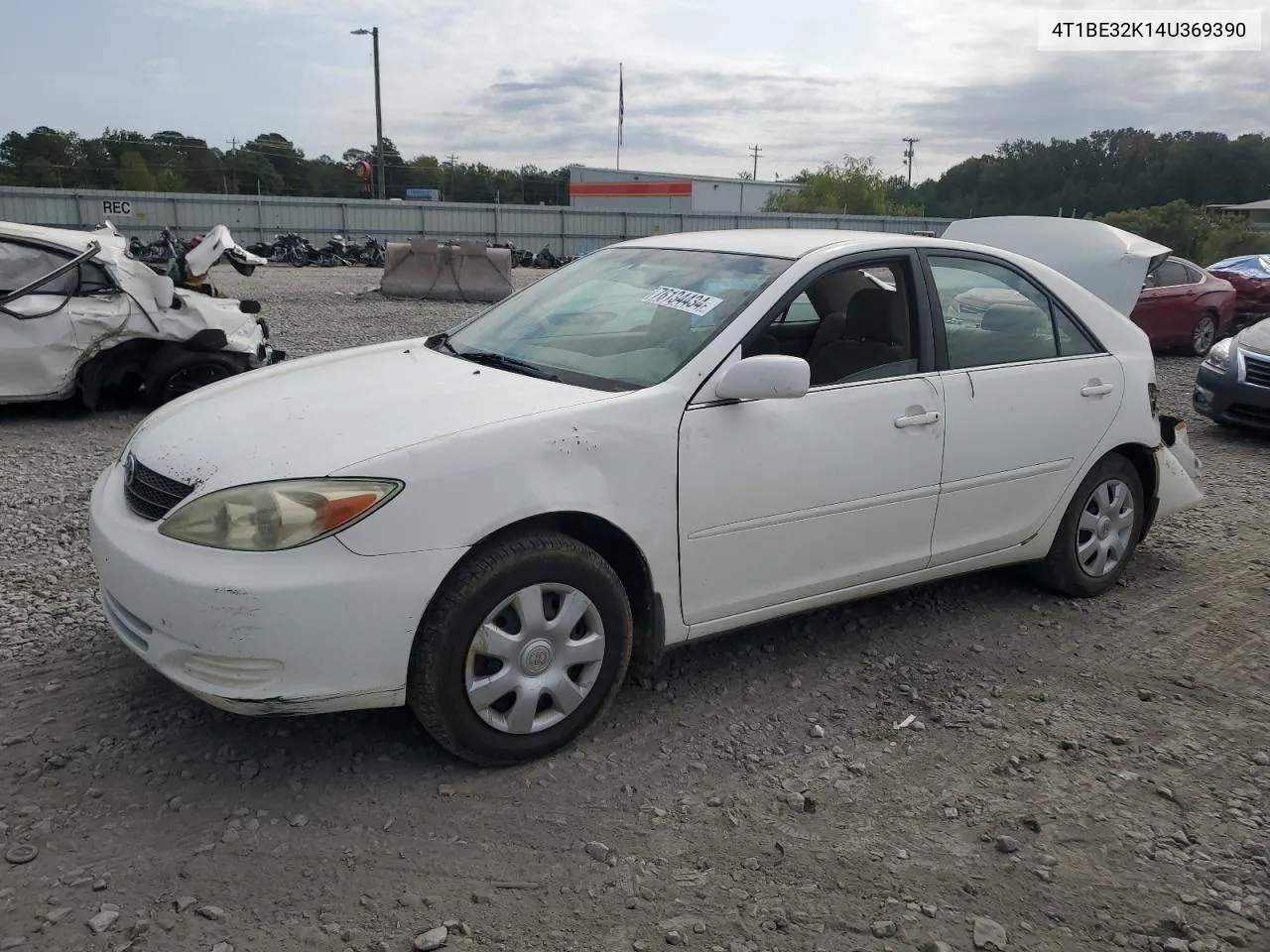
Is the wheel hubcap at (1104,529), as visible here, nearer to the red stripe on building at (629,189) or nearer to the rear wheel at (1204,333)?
the rear wheel at (1204,333)

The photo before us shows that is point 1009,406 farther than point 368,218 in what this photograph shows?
No

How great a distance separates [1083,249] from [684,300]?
562cm

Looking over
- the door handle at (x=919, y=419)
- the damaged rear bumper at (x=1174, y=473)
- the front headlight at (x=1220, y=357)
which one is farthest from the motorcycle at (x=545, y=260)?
the door handle at (x=919, y=419)

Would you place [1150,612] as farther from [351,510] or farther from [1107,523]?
[351,510]

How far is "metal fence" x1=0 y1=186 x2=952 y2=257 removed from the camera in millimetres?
33062

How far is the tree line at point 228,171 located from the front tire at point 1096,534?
53.8 m

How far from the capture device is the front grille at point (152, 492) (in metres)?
3.01

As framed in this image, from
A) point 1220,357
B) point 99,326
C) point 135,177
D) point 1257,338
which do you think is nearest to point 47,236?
point 99,326

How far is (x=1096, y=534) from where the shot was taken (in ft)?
15.7

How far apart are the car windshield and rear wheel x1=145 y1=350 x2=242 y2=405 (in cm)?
463

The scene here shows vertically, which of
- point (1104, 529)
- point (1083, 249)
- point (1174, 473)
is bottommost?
point (1104, 529)

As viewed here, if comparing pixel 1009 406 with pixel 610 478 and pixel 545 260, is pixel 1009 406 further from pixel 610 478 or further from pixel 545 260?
pixel 545 260

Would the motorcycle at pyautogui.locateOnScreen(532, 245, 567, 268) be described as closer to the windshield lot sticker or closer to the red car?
the red car

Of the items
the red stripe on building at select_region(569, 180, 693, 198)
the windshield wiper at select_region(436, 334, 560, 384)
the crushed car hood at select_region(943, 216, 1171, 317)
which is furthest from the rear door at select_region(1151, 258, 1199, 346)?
the red stripe on building at select_region(569, 180, 693, 198)
